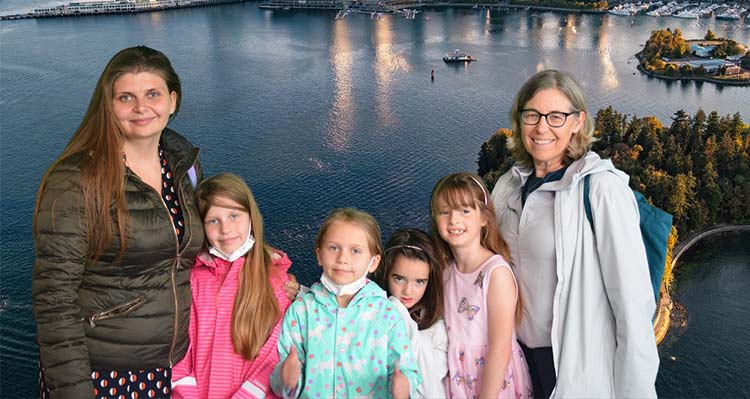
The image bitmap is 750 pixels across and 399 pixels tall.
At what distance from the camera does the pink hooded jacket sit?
5.59 feet

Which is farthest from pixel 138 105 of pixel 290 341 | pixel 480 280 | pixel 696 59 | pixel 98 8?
pixel 98 8

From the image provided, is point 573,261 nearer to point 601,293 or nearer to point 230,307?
point 601,293

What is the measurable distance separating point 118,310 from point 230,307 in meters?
0.31

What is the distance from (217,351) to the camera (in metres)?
1.73

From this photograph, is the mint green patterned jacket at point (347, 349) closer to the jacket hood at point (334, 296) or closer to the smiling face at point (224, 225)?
the jacket hood at point (334, 296)

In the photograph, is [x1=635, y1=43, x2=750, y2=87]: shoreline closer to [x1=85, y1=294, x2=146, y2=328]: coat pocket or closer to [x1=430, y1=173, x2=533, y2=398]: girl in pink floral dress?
[x1=430, y1=173, x2=533, y2=398]: girl in pink floral dress

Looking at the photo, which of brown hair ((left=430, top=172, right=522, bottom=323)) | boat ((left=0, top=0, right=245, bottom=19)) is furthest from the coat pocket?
boat ((left=0, top=0, right=245, bottom=19))

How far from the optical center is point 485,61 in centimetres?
2775

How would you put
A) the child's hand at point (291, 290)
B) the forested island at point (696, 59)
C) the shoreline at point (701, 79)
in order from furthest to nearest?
the forested island at point (696, 59) < the shoreline at point (701, 79) < the child's hand at point (291, 290)

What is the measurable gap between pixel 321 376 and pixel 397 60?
88.3 ft

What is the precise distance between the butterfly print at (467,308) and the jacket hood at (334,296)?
21 centimetres

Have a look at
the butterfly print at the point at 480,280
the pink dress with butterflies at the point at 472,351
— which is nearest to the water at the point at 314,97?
the pink dress with butterflies at the point at 472,351

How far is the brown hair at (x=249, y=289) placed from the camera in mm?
1720

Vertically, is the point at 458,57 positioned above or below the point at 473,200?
below
